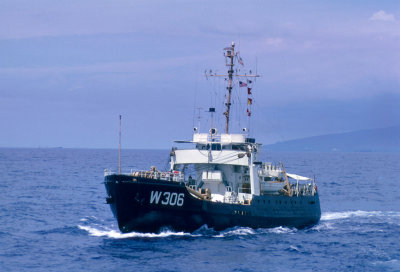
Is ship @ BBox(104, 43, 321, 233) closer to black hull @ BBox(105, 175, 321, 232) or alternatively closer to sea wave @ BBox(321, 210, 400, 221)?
black hull @ BBox(105, 175, 321, 232)

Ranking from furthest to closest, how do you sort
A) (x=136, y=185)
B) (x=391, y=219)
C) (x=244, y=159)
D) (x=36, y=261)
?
1. (x=391, y=219)
2. (x=244, y=159)
3. (x=136, y=185)
4. (x=36, y=261)

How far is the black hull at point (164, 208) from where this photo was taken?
118 feet

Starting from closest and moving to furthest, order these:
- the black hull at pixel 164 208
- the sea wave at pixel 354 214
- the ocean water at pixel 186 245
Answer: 1. the ocean water at pixel 186 245
2. the black hull at pixel 164 208
3. the sea wave at pixel 354 214

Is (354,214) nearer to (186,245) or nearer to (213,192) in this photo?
(213,192)

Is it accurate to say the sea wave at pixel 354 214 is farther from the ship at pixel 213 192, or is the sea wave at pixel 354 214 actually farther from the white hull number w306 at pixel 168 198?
the white hull number w306 at pixel 168 198

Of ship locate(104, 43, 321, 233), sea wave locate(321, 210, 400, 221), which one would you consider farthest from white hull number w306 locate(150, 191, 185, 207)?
sea wave locate(321, 210, 400, 221)

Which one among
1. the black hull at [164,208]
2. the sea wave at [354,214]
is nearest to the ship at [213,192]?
the black hull at [164,208]

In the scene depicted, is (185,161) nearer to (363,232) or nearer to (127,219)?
(127,219)

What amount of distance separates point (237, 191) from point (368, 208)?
22017 mm

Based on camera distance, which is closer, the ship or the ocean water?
the ocean water

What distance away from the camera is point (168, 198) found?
3619 cm

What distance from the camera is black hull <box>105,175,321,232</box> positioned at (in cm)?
3597

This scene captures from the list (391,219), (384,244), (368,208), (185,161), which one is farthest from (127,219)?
(368,208)

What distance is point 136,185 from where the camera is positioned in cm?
3584
